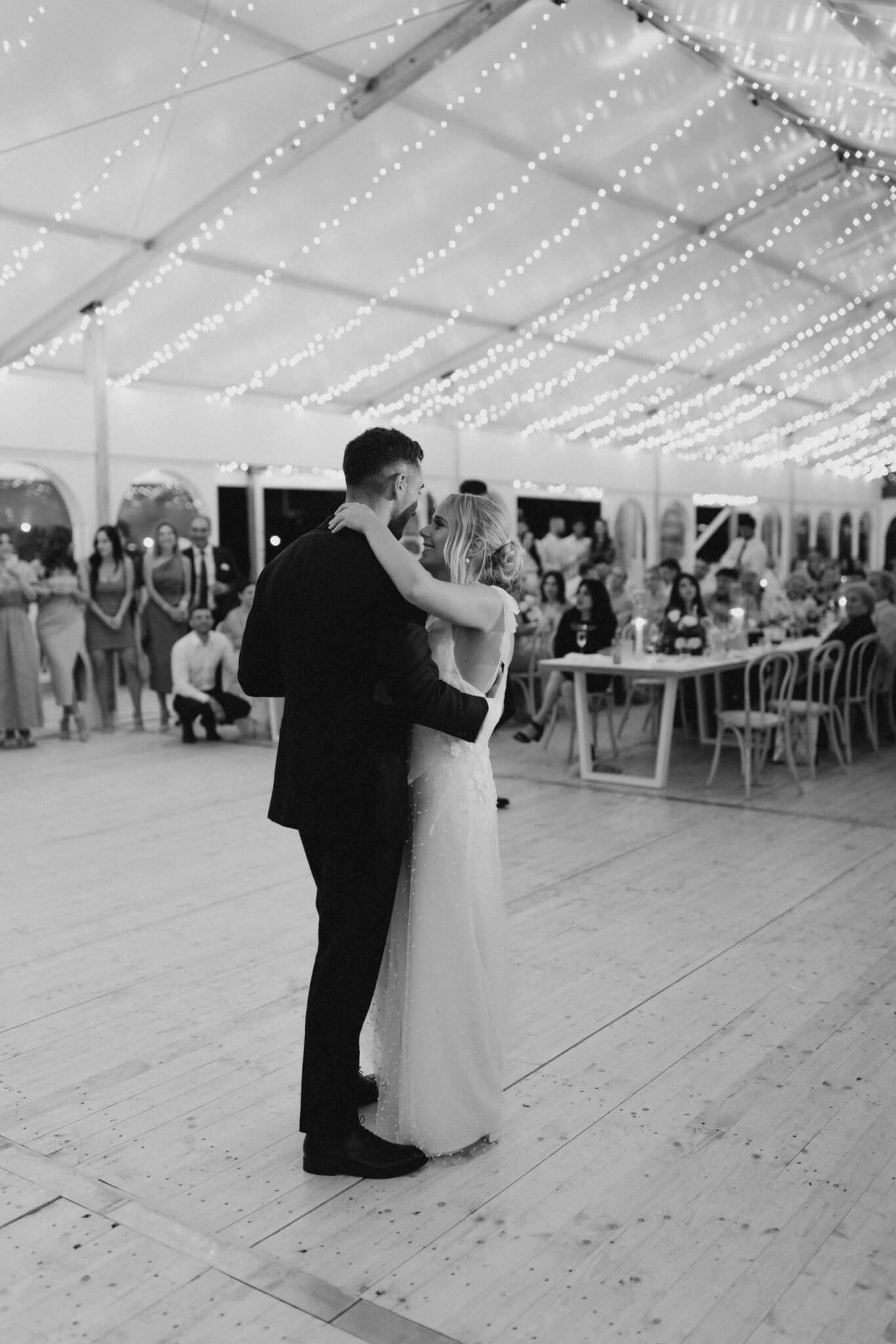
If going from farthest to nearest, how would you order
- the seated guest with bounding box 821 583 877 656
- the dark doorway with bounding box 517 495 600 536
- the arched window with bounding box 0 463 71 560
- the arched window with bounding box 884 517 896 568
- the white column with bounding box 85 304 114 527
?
1. the arched window with bounding box 884 517 896 568
2. the arched window with bounding box 0 463 71 560
3. the dark doorway with bounding box 517 495 600 536
4. the white column with bounding box 85 304 114 527
5. the seated guest with bounding box 821 583 877 656

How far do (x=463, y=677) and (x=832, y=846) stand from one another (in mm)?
3232

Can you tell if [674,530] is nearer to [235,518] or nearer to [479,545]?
[235,518]

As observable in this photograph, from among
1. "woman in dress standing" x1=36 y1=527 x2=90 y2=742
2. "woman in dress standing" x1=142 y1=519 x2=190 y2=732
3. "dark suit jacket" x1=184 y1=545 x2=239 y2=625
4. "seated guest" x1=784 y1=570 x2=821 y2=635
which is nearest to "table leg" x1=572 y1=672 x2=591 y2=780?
"seated guest" x1=784 y1=570 x2=821 y2=635

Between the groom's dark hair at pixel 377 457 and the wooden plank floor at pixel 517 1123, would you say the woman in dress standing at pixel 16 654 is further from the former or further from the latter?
the groom's dark hair at pixel 377 457

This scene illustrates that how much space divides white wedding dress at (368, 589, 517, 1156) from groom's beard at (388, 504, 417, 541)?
215mm

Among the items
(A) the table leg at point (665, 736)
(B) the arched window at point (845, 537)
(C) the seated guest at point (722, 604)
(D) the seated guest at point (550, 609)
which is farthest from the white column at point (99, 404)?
(B) the arched window at point (845, 537)

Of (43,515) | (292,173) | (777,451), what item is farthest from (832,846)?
(777,451)

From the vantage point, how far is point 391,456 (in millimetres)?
2393

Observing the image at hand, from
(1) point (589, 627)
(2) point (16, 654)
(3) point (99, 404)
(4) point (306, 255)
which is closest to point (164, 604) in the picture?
(2) point (16, 654)

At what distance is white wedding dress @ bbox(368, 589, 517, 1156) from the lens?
2.46m

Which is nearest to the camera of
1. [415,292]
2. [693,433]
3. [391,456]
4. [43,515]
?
[391,456]

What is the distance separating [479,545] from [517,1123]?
1.31 m

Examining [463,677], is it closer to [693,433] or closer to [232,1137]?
[232,1137]

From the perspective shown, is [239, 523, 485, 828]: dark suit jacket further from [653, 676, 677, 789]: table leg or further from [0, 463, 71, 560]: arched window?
[0, 463, 71, 560]: arched window
